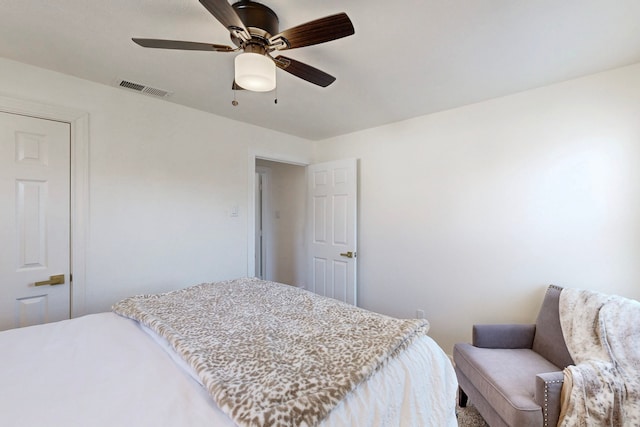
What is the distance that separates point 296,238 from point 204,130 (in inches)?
80.7

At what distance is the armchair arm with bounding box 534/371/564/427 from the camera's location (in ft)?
4.37

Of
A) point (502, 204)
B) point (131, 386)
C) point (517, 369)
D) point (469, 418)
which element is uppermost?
point (502, 204)

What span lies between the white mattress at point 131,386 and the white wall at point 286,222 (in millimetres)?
2813

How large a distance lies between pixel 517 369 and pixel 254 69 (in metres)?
2.25

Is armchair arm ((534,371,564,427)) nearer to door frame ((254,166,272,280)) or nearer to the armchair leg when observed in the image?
the armchair leg

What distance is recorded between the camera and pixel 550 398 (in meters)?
1.34

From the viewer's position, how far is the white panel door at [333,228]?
317 centimetres

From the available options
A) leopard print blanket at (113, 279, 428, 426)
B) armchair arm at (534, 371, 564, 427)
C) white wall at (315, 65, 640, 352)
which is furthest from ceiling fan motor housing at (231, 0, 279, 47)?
armchair arm at (534, 371, 564, 427)

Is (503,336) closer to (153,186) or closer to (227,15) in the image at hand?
(227,15)

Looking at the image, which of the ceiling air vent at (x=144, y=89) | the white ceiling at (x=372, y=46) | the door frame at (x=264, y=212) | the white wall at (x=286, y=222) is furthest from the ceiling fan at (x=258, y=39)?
the door frame at (x=264, y=212)

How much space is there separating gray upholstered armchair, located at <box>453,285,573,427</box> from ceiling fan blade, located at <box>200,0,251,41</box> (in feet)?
7.17

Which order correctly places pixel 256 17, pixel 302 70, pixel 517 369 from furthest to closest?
pixel 517 369
pixel 302 70
pixel 256 17

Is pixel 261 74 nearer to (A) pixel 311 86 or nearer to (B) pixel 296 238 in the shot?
(A) pixel 311 86

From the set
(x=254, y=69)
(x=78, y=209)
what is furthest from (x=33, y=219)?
(x=254, y=69)
